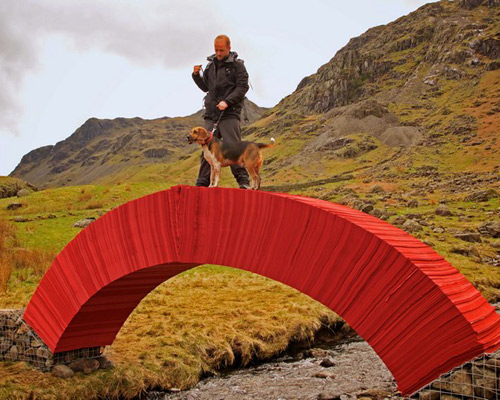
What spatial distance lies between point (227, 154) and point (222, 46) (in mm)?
1575

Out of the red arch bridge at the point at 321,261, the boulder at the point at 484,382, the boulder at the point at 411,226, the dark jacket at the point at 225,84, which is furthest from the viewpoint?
the boulder at the point at 411,226

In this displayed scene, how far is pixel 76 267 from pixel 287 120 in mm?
89016

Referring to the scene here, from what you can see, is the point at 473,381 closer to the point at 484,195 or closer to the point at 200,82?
the point at 200,82

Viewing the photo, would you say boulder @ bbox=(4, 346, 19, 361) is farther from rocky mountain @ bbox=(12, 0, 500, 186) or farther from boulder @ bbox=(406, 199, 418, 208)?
rocky mountain @ bbox=(12, 0, 500, 186)

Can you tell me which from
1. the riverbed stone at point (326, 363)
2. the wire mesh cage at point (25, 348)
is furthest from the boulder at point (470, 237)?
the wire mesh cage at point (25, 348)

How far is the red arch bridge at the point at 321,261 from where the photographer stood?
187 inches

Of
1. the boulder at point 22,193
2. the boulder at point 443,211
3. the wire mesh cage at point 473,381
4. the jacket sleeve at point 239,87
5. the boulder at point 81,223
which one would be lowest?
the wire mesh cage at point 473,381

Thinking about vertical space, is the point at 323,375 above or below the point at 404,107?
below

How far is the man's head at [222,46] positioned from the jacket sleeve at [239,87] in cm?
26

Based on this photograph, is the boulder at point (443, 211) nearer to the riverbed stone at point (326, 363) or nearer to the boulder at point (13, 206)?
the riverbed stone at point (326, 363)

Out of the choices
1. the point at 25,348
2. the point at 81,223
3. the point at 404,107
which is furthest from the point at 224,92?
the point at 404,107

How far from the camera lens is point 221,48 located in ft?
24.2

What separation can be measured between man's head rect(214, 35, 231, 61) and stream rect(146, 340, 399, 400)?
18.5ft

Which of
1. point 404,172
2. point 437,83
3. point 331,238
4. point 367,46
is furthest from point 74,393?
point 367,46
